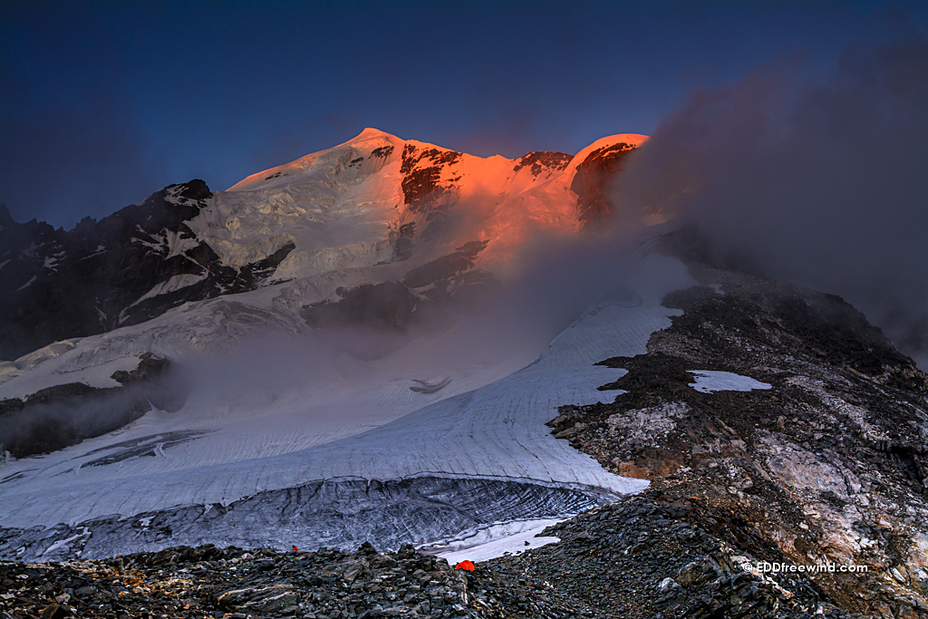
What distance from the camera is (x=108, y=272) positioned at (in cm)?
6669

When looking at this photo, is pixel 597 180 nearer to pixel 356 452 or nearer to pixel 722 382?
pixel 722 382

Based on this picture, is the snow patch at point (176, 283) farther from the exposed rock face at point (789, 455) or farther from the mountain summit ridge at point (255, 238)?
the exposed rock face at point (789, 455)

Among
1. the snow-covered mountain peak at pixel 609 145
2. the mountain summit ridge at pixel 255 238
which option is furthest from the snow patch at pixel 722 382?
the snow-covered mountain peak at pixel 609 145

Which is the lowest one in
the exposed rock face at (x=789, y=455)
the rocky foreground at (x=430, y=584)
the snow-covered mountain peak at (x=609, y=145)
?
the exposed rock face at (x=789, y=455)

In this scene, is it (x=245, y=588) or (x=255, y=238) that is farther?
(x=255, y=238)

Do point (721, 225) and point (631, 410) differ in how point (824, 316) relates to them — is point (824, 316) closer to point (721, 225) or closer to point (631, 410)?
point (721, 225)

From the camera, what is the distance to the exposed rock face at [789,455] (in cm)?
1032

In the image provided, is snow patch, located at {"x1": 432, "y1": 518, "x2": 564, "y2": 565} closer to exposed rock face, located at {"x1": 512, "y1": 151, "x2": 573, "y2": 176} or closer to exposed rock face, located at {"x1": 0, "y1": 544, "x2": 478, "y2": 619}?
exposed rock face, located at {"x1": 0, "y1": 544, "x2": 478, "y2": 619}

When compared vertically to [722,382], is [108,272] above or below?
above

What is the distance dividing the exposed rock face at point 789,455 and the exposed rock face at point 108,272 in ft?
196

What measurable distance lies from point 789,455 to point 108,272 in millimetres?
78147

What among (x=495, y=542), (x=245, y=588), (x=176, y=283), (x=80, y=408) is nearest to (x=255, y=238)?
(x=176, y=283)

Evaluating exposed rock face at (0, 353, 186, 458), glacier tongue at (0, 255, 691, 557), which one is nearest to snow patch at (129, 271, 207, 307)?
glacier tongue at (0, 255, 691, 557)

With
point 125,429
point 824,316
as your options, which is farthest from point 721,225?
point 125,429
